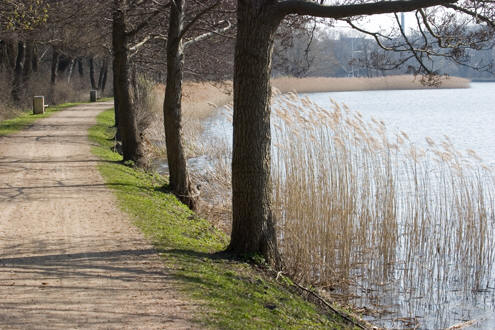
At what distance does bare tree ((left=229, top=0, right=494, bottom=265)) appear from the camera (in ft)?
22.4

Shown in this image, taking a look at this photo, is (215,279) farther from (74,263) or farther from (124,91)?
(124,91)

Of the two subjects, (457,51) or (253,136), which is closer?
(253,136)

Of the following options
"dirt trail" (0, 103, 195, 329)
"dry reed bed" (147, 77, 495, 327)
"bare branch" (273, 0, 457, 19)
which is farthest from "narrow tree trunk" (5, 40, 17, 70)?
"bare branch" (273, 0, 457, 19)

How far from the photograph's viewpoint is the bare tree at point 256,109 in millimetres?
6820

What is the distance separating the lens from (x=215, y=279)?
659 cm

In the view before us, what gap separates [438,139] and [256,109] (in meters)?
13.5

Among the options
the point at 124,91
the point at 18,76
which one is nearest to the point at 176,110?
the point at 124,91

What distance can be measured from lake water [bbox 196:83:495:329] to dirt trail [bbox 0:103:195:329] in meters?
3.26

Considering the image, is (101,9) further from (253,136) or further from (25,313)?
(25,313)

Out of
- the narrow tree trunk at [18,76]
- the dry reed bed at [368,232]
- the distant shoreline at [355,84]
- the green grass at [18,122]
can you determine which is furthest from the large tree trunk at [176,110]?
the distant shoreline at [355,84]

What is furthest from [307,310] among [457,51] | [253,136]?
[457,51]

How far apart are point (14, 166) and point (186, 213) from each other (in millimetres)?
4806

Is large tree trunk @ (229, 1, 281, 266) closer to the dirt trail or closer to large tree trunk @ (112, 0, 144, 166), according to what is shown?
the dirt trail

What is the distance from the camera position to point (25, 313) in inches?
210
